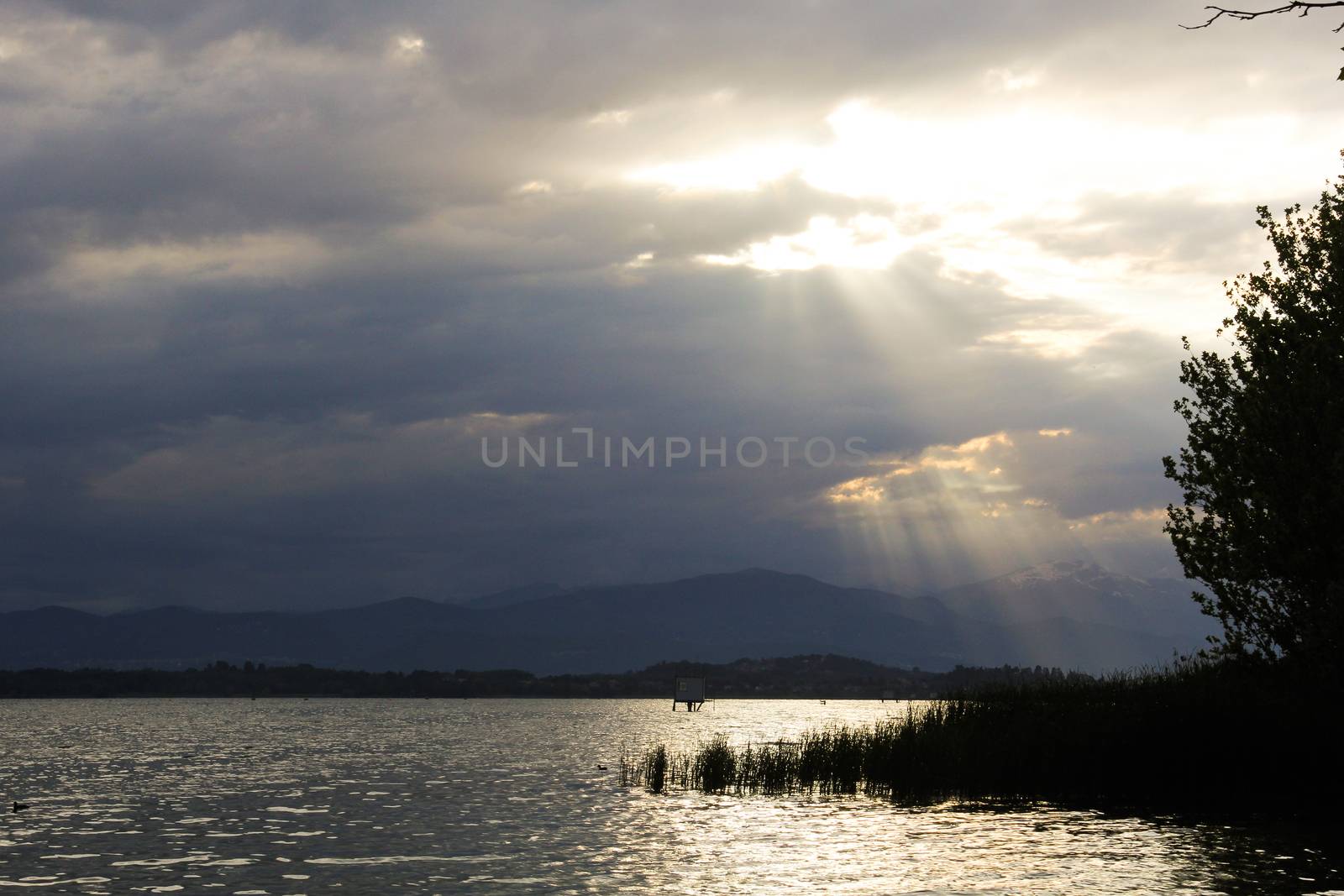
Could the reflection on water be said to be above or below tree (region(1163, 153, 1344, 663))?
below

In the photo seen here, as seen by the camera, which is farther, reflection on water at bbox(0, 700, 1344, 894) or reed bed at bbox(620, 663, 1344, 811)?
reed bed at bbox(620, 663, 1344, 811)

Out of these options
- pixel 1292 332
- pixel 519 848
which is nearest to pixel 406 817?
pixel 519 848

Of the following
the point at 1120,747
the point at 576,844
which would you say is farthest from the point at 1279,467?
the point at 576,844

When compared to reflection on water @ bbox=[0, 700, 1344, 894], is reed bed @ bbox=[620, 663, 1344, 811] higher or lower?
higher

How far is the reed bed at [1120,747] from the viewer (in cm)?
4534

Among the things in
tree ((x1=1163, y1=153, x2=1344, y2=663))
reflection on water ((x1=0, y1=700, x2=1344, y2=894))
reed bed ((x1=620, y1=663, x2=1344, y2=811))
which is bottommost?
reflection on water ((x1=0, y1=700, x2=1344, y2=894))

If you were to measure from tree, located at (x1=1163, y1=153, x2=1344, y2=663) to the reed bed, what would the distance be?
279cm

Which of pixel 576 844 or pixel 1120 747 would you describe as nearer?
pixel 576 844

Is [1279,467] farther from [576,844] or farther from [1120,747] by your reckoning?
[576,844]

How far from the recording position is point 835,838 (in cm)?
4162

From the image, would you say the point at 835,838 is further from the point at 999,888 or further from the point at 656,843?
the point at 999,888

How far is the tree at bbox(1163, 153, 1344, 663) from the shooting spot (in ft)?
137

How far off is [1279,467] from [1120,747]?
41.3 feet

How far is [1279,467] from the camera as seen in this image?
42.8 meters
